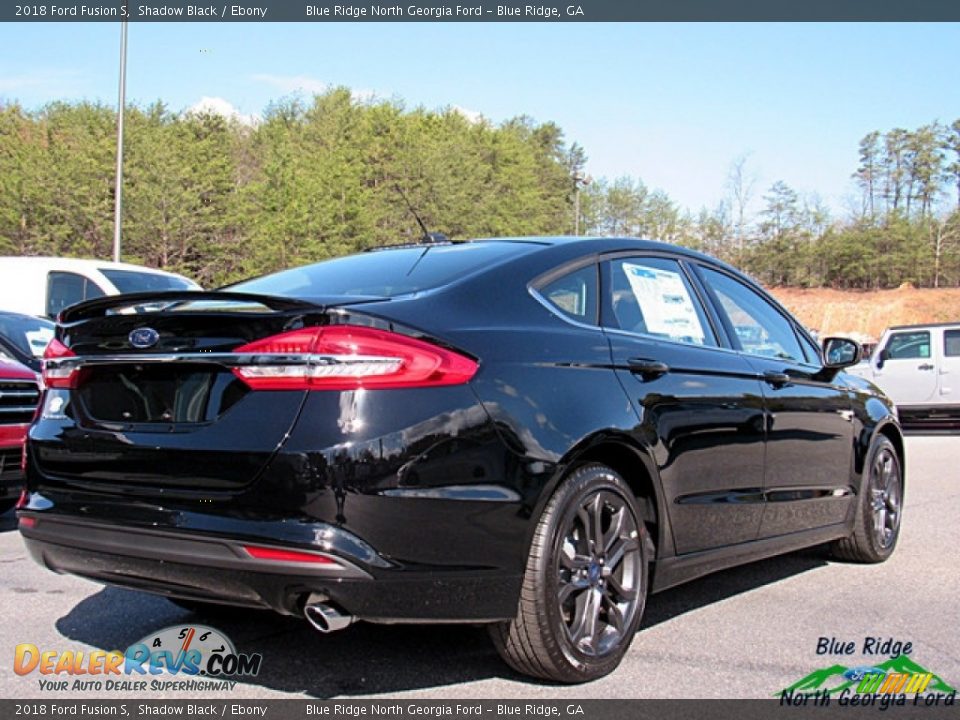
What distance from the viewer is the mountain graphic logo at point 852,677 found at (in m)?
3.64

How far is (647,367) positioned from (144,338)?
5.95ft

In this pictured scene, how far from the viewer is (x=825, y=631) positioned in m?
4.37

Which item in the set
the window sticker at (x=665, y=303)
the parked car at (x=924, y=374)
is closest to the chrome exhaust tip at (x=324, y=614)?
the window sticker at (x=665, y=303)

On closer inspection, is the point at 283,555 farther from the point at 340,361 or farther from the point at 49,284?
the point at 49,284

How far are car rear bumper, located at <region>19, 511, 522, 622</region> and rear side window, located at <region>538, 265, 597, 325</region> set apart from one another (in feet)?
3.48

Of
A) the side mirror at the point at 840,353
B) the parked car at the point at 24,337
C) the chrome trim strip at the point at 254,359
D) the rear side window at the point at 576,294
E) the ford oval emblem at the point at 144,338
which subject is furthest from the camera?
the parked car at the point at 24,337

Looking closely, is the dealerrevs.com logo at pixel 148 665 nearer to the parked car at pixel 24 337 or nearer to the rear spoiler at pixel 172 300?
the rear spoiler at pixel 172 300

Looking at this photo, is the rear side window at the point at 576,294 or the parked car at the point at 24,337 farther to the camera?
the parked car at the point at 24,337

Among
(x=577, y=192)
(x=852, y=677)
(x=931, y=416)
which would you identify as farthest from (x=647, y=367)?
(x=577, y=192)

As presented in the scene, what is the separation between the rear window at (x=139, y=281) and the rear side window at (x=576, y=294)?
31.4 feet

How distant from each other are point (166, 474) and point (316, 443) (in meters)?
0.53

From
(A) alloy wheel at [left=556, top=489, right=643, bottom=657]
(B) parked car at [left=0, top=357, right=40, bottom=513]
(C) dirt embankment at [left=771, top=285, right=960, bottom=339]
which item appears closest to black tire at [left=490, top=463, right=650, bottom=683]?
(A) alloy wheel at [left=556, top=489, right=643, bottom=657]

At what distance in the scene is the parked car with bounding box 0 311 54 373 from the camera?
7.95 metres

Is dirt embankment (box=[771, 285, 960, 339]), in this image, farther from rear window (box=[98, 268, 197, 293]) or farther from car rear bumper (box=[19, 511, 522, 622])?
car rear bumper (box=[19, 511, 522, 622])
